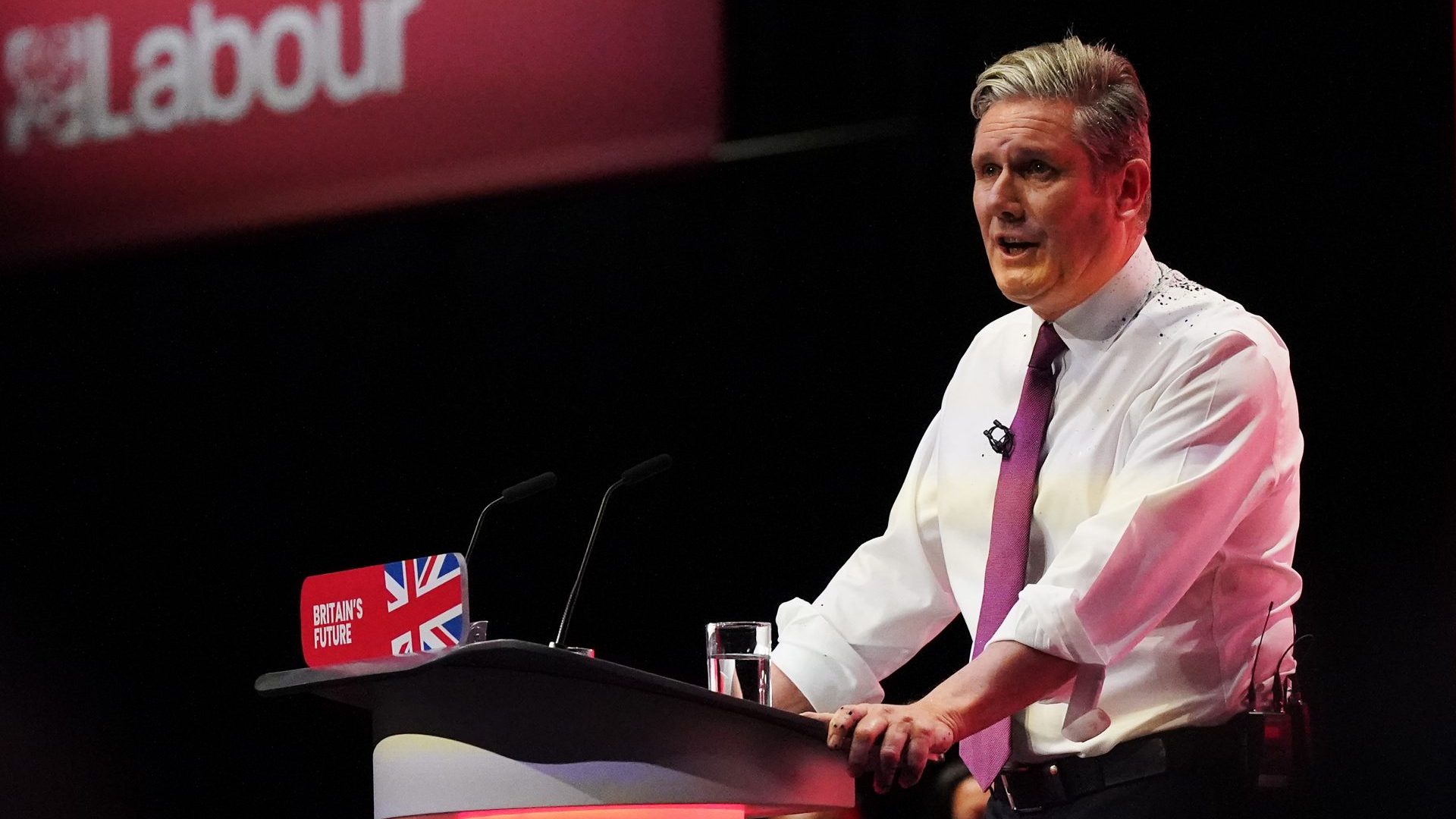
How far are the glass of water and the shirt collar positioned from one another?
1.80 feet

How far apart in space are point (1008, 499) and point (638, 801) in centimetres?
65

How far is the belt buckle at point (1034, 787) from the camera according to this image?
171 centimetres

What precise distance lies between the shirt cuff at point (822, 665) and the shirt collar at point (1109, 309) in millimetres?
483

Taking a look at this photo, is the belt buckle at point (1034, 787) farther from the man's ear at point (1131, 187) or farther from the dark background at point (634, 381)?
the dark background at point (634, 381)

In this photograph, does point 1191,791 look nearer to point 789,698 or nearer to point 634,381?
point 789,698

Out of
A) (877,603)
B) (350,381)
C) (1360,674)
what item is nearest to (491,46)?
(350,381)

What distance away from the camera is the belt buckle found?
171cm

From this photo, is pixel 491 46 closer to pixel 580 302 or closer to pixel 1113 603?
pixel 580 302

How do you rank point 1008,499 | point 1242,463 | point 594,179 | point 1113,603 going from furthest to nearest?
point 594,179 → point 1008,499 → point 1242,463 → point 1113,603

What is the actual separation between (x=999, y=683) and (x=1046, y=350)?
0.53 meters

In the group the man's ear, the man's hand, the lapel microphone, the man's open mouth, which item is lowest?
the man's hand

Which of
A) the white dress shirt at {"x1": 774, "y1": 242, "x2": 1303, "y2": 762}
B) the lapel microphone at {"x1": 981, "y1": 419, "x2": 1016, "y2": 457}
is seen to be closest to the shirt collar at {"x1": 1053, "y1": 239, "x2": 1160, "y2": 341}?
the white dress shirt at {"x1": 774, "y1": 242, "x2": 1303, "y2": 762}

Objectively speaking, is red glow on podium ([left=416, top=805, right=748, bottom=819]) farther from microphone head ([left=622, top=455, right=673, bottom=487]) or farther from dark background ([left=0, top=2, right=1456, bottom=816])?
dark background ([left=0, top=2, right=1456, bottom=816])

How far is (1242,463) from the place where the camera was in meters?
1.63
